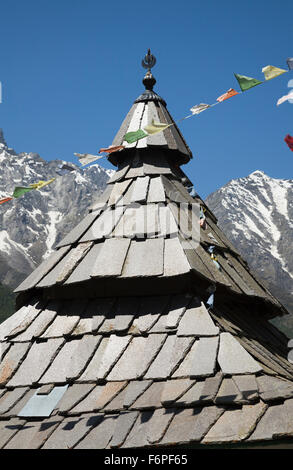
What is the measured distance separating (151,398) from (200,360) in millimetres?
599

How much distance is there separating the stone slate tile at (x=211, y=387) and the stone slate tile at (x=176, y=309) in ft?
2.88

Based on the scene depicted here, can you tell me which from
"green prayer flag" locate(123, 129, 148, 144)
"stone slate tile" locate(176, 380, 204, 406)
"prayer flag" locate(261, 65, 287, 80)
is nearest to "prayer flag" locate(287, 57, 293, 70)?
"prayer flag" locate(261, 65, 287, 80)

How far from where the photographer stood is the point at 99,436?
540 cm

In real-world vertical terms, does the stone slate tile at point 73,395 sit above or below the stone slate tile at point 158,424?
above

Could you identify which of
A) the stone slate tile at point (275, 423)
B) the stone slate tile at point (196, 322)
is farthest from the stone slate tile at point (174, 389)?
the stone slate tile at point (275, 423)

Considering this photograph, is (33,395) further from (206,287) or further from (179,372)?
(206,287)

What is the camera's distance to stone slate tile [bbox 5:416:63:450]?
5574mm

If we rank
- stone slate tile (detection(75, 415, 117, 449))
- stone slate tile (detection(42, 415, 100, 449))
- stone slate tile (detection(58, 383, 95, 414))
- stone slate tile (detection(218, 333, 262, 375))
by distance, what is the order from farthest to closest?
Result: 1. stone slate tile (detection(58, 383, 95, 414))
2. stone slate tile (detection(218, 333, 262, 375))
3. stone slate tile (detection(42, 415, 100, 449))
4. stone slate tile (detection(75, 415, 117, 449))

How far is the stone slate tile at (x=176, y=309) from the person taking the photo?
20.8 ft

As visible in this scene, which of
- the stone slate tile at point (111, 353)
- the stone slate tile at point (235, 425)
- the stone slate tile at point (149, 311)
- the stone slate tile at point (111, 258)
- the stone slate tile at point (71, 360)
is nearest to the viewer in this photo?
the stone slate tile at point (235, 425)

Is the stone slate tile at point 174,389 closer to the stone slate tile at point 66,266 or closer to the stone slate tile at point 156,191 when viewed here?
the stone slate tile at point 66,266

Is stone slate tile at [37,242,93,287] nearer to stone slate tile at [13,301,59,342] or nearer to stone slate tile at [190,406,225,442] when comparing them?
stone slate tile at [13,301,59,342]

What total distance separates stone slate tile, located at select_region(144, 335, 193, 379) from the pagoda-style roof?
13 mm

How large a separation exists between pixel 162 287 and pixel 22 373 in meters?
1.84
